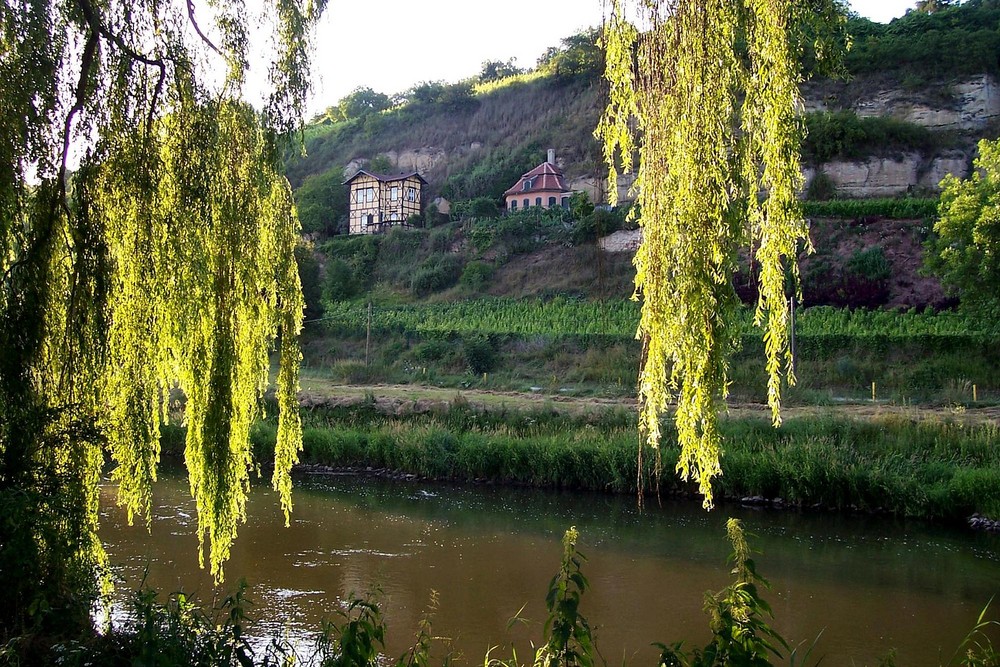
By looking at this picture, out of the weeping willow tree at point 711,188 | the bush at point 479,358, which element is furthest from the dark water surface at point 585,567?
the bush at point 479,358

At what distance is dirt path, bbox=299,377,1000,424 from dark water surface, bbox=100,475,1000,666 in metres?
3.83

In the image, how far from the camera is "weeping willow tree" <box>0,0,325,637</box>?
523cm

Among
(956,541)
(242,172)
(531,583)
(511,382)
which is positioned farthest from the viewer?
(511,382)

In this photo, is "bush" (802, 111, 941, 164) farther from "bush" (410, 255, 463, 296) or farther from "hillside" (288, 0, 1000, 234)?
"bush" (410, 255, 463, 296)

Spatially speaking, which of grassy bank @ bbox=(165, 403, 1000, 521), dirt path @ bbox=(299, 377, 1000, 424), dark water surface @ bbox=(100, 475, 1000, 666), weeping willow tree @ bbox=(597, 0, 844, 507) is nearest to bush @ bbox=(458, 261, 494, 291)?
dirt path @ bbox=(299, 377, 1000, 424)

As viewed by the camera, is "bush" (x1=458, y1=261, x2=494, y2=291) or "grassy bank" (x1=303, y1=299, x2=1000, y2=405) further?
"bush" (x1=458, y1=261, x2=494, y2=291)

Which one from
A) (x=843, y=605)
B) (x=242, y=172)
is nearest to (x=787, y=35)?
(x=242, y=172)

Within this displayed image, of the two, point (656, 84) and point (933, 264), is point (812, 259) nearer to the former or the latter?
point (933, 264)

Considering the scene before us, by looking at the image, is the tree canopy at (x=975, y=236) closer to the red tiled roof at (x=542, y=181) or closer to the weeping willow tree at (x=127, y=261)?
the weeping willow tree at (x=127, y=261)

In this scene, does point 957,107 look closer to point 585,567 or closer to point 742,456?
point 742,456

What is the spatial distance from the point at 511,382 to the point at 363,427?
682 cm

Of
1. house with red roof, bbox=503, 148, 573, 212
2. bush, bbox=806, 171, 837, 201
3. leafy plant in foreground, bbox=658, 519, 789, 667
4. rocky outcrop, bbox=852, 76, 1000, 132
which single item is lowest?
leafy plant in foreground, bbox=658, 519, 789, 667

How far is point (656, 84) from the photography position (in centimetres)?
444

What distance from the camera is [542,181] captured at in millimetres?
45156
